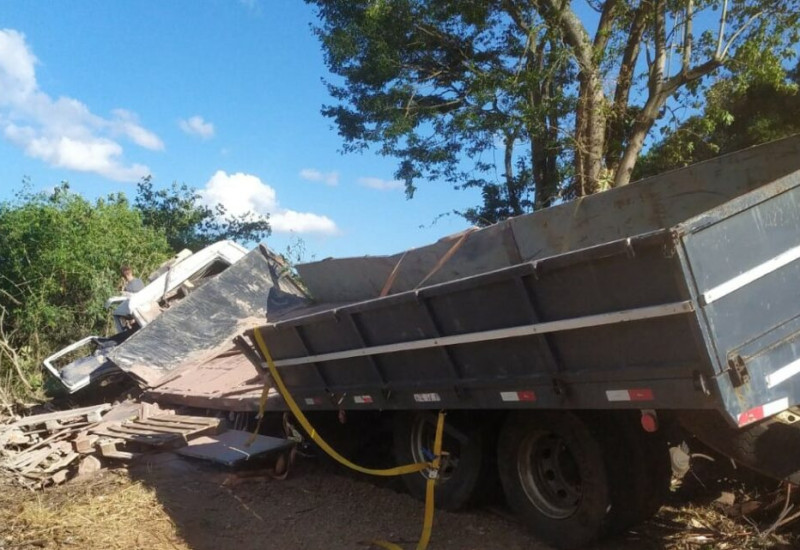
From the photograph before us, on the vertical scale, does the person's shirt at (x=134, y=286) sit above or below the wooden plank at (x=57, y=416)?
above

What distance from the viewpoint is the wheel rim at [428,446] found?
521 cm

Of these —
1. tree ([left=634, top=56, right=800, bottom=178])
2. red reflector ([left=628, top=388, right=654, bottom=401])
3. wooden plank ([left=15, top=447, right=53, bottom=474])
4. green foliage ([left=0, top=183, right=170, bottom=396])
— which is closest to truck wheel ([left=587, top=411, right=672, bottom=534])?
red reflector ([left=628, top=388, right=654, bottom=401])

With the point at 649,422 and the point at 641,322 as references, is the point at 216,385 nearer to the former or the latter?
the point at 649,422

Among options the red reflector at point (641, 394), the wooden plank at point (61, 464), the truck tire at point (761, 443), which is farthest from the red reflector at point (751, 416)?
the wooden plank at point (61, 464)

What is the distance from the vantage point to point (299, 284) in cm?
986

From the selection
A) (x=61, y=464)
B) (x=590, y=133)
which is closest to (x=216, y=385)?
(x=61, y=464)

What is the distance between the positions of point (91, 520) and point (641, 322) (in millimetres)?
4498

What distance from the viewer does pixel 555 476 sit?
4.40 m

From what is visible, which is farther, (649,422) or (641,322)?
(649,422)

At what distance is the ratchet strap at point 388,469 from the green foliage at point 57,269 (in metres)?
9.18

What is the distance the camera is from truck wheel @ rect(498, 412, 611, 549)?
4.04 metres

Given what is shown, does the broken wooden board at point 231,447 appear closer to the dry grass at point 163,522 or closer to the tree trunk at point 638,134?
the dry grass at point 163,522

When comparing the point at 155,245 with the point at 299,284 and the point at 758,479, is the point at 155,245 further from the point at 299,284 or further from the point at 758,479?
the point at 758,479

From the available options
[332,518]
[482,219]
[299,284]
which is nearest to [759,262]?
[332,518]
